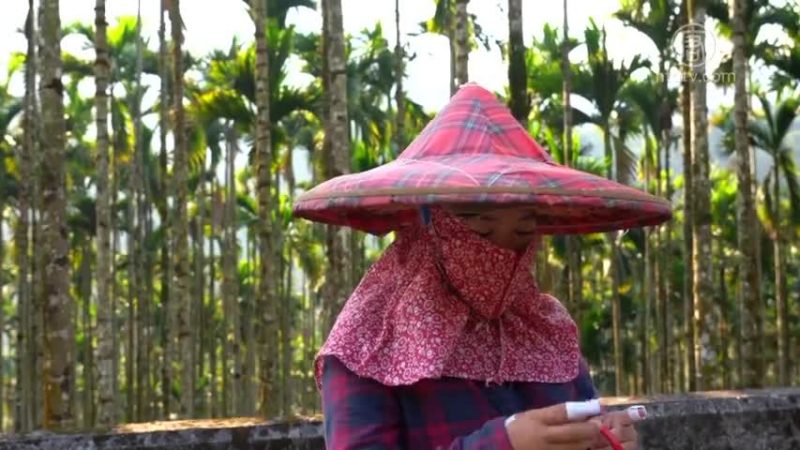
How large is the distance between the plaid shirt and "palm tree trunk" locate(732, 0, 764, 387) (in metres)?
11.8

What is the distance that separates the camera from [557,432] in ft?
5.36

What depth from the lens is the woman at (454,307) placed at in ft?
6.17

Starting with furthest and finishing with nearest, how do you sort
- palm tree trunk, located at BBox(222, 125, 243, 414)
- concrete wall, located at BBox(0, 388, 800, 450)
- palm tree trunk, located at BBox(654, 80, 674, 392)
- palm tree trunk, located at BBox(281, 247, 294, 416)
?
palm tree trunk, located at BBox(281, 247, 294, 416)
palm tree trunk, located at BBox(654, 80, 674, 392)
palm tree trunk, located at BBox(222, 125, 243, 414)
concrete wall, located at BBox(0, 388, 800, 450)

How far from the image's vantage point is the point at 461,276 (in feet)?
6.35

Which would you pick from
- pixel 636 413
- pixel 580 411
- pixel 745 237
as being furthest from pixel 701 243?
pixel 580 411

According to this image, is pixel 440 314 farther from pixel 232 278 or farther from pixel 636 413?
pixel 232 278

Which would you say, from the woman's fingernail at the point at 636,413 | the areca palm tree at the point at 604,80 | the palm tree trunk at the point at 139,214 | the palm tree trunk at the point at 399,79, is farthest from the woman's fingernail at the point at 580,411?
the palm tree trunk at the point at 139,214

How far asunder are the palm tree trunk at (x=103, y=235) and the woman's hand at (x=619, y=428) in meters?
10.6

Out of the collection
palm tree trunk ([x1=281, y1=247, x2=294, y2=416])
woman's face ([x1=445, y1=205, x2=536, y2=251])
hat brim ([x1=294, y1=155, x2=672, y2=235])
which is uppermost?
hat brim ([x1=294, y1=155, x2=672, y2=235])

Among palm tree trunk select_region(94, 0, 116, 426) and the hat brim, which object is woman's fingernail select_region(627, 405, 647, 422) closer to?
the hat brim

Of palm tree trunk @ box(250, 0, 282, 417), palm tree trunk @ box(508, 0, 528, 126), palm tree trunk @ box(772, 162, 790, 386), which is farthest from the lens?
palm tree trunk @ box(772, 162, 790, 386)

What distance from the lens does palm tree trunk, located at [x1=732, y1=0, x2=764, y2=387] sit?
529 inches

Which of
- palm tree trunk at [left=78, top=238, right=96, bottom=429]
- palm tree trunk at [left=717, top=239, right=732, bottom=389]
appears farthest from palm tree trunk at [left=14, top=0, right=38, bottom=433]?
palm tree trunk at [left=717, top=239, right=732, bottom=389]

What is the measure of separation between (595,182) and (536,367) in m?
0.33
